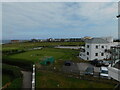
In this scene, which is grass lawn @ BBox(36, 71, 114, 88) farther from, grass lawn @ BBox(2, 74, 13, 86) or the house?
the house

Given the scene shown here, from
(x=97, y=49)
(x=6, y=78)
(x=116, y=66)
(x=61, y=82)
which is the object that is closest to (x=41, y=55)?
(x=97, y=49)

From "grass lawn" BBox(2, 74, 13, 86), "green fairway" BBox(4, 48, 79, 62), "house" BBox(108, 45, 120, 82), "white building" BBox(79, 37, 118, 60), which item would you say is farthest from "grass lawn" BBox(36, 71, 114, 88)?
"white building" BBox(79, 37, 118, 60)

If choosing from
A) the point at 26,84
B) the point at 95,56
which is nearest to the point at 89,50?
the point at 95,56

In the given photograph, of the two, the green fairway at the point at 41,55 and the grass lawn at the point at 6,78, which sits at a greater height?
the green fairway at the point at 41,55

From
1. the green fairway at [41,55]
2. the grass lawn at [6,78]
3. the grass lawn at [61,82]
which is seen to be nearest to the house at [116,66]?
the grass lawn at [61,82]

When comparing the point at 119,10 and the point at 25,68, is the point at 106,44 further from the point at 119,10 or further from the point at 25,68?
the point at 119,10

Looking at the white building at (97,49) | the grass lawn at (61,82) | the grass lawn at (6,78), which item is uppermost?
the white building at (97,49)

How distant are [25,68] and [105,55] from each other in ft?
47.0

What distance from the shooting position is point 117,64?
12.7 ft

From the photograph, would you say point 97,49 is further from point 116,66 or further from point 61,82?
point 116,66

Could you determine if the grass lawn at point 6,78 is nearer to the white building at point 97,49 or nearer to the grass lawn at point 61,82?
the grass lawn at point 61,82

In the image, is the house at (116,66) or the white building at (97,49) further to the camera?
the white building at (97,49)

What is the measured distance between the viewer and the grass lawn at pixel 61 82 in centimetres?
999

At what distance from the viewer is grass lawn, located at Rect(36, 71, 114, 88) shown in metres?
9.99
